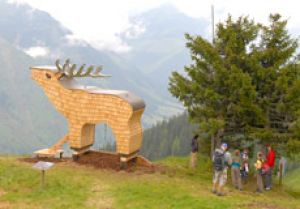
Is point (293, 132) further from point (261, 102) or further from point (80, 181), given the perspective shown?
point (80, 181)

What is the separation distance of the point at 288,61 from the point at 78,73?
424 inches

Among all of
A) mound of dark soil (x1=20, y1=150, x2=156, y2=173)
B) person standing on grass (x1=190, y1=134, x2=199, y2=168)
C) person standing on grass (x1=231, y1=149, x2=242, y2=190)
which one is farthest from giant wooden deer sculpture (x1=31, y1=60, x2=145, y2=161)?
person standing on grass (x1=231, y1=149, x2=242, y2=190)

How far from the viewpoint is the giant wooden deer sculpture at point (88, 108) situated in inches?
895

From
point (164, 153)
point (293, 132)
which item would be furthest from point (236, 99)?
point (164, 153)

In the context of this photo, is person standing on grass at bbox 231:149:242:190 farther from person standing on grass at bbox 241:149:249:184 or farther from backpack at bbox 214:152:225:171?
backpack at bbox 214:152:225:171

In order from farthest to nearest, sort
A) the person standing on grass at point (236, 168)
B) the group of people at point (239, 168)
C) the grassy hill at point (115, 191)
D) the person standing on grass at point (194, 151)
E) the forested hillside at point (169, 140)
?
the forested hillside at point (169, 140)
the person standing on grass at point (194, 151)
the person standing on grass at point (236, 168)
the group of people at point (239, 168)
the grassy hill at point (115, 191)

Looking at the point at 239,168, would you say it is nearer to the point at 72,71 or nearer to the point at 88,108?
the point at 88,108

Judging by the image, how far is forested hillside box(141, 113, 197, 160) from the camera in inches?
3871

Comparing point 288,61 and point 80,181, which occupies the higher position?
point 288,61

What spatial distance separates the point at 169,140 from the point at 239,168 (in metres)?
84.6

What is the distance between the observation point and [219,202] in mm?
17500

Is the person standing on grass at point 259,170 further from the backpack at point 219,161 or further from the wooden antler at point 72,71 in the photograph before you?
the wooden antler at point 72,71

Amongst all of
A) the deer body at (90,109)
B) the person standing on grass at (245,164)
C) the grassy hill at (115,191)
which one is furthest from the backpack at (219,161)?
the deer body at (90,109)

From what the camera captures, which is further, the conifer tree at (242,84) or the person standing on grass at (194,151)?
the person standing on grass at (194,151)
